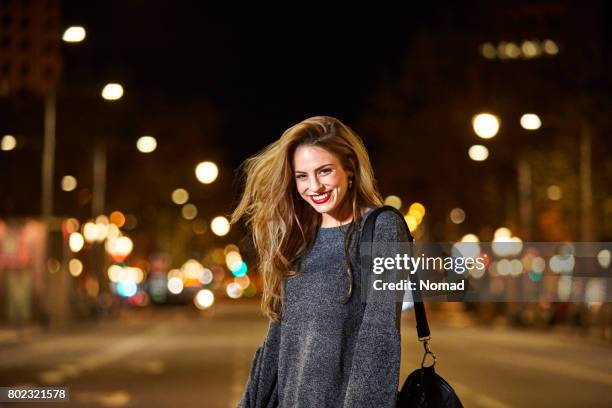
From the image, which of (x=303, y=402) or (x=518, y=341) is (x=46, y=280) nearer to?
(x=518, y=341)

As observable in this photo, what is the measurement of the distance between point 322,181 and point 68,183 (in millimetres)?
54779

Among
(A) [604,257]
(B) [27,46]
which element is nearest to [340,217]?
(A) [604,257]

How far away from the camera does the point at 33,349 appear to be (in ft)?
107

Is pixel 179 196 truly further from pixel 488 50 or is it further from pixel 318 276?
pixel 318 276

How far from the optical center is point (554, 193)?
4941 cm

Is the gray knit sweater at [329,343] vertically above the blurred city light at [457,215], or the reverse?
the blurred city light at [457,215]

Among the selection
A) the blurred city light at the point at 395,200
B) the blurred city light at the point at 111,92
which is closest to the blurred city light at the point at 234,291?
the blurred city light at the point at 395,200

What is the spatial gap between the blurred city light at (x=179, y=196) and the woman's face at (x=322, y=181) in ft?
225

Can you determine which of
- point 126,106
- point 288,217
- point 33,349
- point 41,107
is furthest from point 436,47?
point 288,217

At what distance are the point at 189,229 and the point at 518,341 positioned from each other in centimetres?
5360

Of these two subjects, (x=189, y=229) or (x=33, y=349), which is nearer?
(x=33, y=349)

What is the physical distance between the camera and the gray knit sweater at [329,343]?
388 cm

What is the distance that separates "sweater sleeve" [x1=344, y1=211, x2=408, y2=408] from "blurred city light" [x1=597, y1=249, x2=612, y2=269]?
3750cm

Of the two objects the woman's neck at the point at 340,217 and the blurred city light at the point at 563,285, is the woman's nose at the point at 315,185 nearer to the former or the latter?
the woman's neck at the point at 340,217
